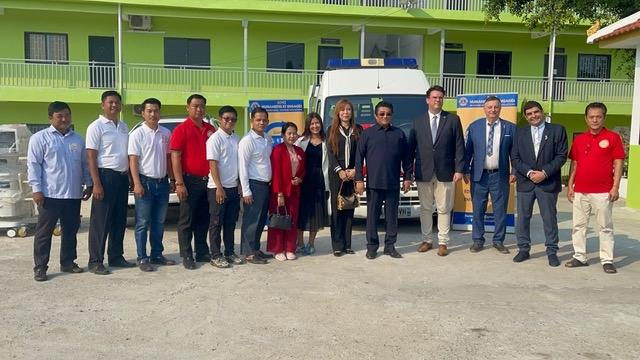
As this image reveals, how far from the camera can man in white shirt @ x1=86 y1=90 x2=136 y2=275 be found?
19.9ft

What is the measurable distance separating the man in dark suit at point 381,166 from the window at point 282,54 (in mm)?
14686

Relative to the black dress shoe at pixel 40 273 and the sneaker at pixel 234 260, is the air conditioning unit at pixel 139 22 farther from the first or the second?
the black dress shoe at pixel 40 273

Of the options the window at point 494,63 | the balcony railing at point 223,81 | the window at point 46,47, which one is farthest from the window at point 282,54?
the window at point 494,63

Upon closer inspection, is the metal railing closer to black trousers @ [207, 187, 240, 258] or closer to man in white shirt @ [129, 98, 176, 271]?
black trousers @ [207, 187, 240, 258]

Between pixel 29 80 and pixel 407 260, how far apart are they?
16.4 metres

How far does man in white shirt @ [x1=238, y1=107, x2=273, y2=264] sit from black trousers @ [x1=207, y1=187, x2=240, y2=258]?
0.14 metres

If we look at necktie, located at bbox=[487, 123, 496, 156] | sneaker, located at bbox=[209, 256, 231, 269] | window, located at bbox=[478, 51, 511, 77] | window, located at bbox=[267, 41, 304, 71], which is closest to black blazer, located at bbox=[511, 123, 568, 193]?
necktie, located at bbox=[487, 123, 496, 156]

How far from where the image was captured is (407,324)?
4680mm

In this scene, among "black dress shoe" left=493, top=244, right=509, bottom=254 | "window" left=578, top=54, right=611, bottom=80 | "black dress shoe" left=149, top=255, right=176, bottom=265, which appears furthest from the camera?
"window" left=578, top=54, right=611, bottom=80

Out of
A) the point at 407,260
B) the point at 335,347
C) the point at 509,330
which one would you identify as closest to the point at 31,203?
the point at 407,260

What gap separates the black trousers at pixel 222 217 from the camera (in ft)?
21.1

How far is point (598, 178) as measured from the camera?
21.2 ft

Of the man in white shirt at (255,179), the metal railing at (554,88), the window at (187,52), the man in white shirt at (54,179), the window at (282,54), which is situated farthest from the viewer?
the window at (282,54)

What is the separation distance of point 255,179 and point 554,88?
1729cm
